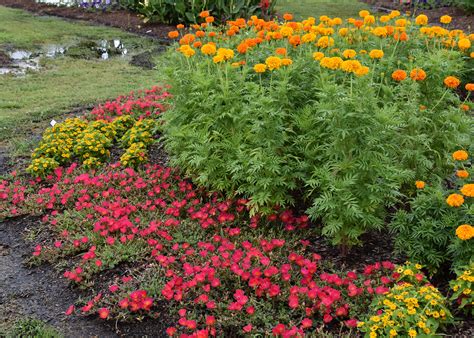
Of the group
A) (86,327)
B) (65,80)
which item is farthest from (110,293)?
(65,80)

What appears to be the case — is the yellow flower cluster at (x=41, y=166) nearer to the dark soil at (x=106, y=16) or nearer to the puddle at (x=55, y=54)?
the puddle at (x=55, y=54)

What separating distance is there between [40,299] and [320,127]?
7.81 ft

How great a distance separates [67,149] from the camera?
5.52 meters

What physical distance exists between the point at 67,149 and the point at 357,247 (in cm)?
320

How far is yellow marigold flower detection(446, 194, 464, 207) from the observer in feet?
10.6

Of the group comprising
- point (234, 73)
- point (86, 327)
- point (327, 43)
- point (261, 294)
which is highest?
point (327, 43)

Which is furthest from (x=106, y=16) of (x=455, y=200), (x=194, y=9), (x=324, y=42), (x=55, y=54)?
(x=455, y=200)

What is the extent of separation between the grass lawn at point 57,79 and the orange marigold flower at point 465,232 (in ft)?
10.1

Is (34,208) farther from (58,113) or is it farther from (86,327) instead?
(58,113)

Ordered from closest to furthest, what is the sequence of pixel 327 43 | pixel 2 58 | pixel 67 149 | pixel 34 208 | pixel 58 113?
pixel 327 43 → pixel 34 208 → pixel 67 149 → pixel 58 113 → pixel 2 58

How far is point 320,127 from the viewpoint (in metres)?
3.90

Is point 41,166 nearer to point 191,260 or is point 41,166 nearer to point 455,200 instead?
point 191,260

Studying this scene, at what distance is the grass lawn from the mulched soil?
255 inches

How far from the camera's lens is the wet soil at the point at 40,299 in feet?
11.2
